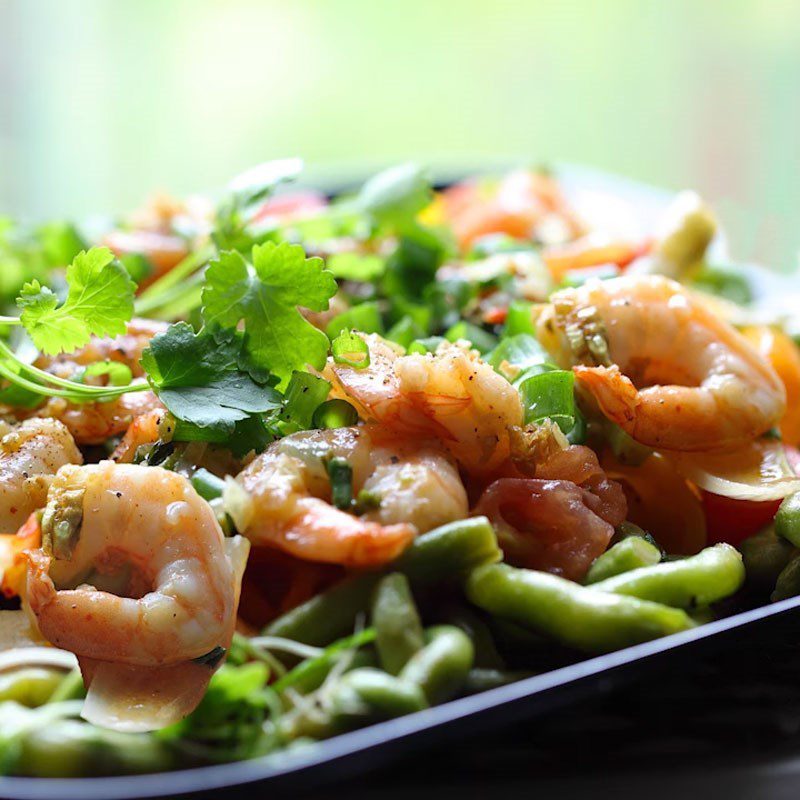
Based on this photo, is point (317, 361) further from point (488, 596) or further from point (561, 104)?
point (561, 104)

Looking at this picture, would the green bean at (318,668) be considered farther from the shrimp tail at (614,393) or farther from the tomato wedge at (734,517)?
the tomato wedge at (734,517)

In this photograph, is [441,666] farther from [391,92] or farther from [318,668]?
[391,92]

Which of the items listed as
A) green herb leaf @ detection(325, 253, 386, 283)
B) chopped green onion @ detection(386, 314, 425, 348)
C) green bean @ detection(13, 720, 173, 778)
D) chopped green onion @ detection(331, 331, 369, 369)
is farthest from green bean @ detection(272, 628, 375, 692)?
green herb leaf @ detection(325, 253, 386, 283)

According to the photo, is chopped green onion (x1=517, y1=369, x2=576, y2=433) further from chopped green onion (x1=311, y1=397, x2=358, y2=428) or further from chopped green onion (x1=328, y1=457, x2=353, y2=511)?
chopped green onion (x1=328, y1=457, x2=353, y2=511)

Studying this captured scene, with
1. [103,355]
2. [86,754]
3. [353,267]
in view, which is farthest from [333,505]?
[353,267]

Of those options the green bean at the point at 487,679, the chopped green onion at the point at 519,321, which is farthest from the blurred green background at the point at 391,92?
the green bean at the point at 487,679

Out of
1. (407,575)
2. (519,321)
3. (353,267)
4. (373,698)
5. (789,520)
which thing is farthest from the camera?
(353,267)
